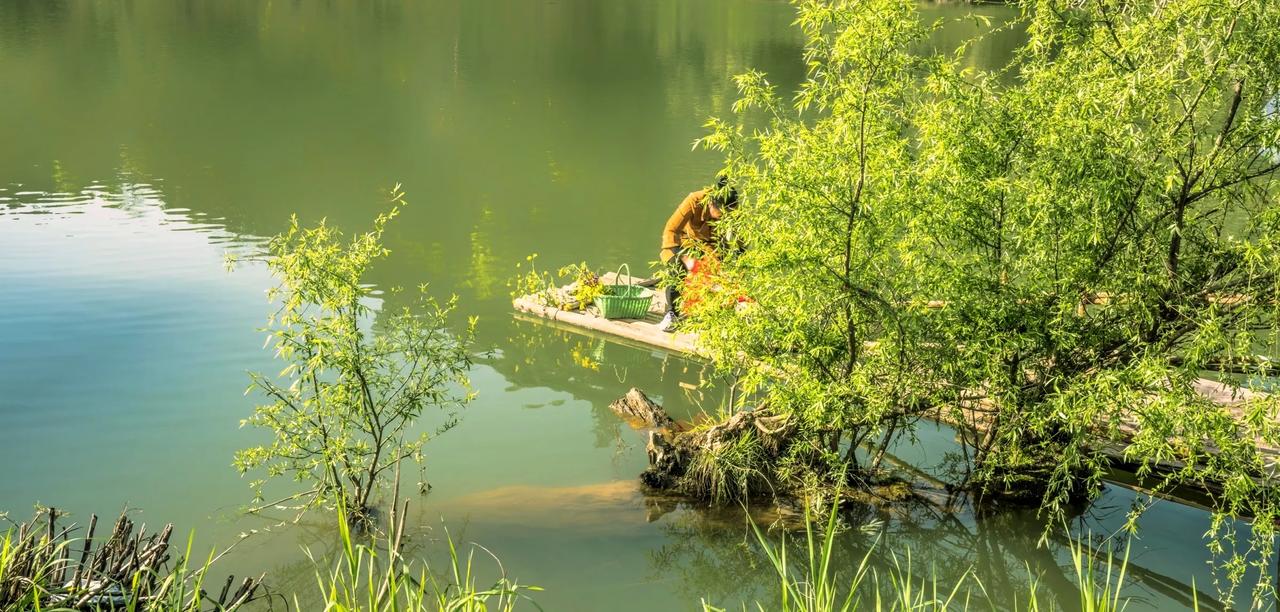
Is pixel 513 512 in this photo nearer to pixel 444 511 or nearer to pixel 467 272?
pixel 444 511

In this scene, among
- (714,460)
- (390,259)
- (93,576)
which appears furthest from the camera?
(390,259)

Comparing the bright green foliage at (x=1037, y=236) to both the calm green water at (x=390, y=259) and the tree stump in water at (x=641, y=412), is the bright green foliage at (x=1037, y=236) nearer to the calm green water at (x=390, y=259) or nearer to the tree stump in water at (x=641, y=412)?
the calm green water at (x=390, y=259)

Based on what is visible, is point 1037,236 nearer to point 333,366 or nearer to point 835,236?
point 835,236

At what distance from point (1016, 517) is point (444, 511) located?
3693mm

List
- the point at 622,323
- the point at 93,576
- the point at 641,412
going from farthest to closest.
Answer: the point at 622,323
the point at 641,412
the point at 93,576

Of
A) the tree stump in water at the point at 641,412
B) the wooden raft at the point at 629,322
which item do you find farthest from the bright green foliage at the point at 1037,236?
the wooden raft at the point at 629,322

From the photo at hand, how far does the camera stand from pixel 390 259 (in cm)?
1456

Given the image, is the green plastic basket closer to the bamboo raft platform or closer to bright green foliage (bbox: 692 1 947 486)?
the bamboo raft platform

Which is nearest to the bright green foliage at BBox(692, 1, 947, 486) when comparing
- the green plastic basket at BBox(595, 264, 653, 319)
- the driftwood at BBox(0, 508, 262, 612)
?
the driftwood at BBox(0, 508, 262, 612)

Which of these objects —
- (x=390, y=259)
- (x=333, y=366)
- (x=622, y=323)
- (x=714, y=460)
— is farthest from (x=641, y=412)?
(x=390, y=259)

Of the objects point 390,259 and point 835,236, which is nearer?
point 835,236

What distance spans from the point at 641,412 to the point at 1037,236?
11.7ft

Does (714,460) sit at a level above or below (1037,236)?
below

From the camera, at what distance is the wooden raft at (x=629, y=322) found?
10531mm
